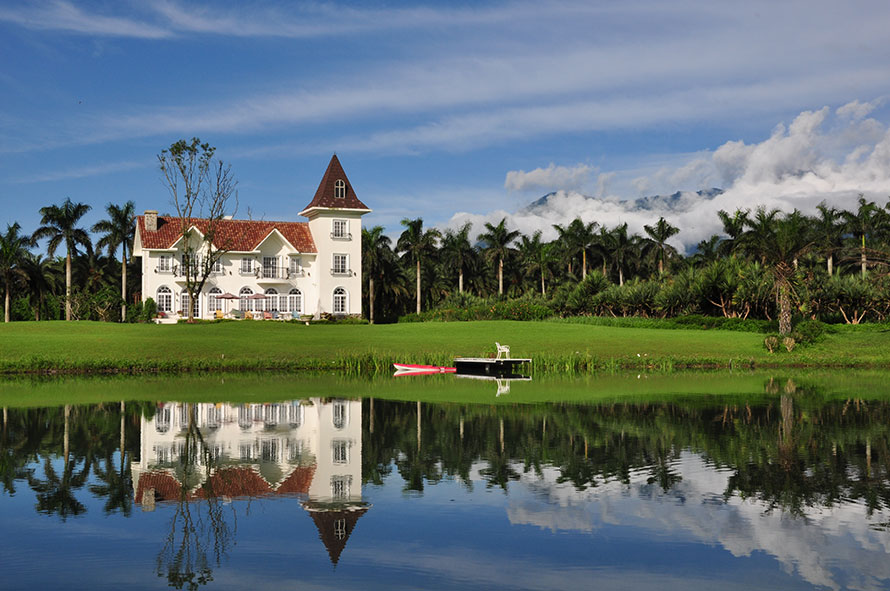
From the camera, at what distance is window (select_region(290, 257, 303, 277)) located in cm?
7669

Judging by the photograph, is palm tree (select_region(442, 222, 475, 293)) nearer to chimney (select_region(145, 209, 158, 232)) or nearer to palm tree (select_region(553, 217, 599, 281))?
palm tree (select_region(553, 217, 599, 281))

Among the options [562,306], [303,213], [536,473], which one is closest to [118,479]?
[536,473]

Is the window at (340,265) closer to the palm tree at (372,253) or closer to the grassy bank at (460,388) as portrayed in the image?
the palm tree at (372,253)

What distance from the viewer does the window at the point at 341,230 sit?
77.3 m

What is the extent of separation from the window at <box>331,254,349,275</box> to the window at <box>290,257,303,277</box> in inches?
112

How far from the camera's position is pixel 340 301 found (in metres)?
77.2

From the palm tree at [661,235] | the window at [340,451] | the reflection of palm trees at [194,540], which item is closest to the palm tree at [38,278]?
the palm tree at [661,235]

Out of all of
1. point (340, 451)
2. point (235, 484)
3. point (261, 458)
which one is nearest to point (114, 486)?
point (235, 484)

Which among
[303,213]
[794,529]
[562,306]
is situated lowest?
[794,529]

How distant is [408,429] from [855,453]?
8.83 m

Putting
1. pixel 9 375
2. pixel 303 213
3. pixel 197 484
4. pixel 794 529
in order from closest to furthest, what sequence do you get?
1. pixel 794 529
2. pixel 197 484
3. pixel 9 375
4. pixel 303 213

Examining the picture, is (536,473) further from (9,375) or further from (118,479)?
(9,375)

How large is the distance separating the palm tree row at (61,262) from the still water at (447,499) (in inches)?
2252

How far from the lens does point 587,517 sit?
11.3 meters
